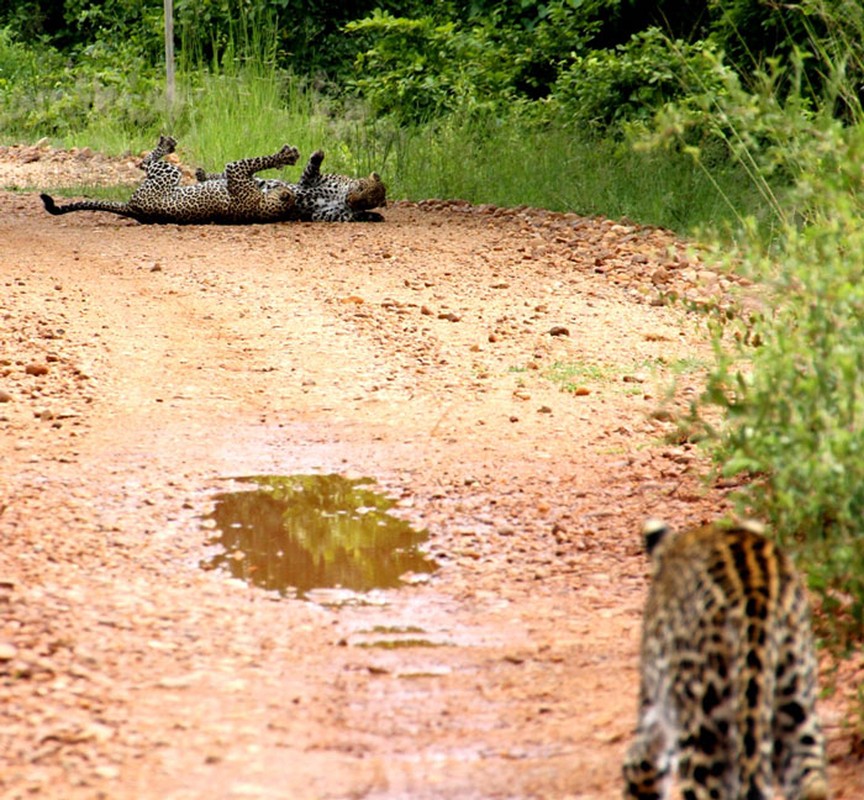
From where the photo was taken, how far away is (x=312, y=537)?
5520 mm

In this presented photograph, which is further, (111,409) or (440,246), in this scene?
(440,246)

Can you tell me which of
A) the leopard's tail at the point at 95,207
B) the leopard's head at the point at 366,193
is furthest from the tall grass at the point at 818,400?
the leopard's tail at the point at 95,207

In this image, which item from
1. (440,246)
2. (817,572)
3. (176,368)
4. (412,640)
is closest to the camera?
(817,572)

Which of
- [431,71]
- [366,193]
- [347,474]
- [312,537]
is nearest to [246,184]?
[366,193]

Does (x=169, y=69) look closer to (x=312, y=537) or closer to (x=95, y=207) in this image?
(x=95, y=207)

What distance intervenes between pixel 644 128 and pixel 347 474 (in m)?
7.20

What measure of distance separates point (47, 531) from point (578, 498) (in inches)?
82.8

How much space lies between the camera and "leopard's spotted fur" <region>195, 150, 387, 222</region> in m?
12.9

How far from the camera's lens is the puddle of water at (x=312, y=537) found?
5.12 meters

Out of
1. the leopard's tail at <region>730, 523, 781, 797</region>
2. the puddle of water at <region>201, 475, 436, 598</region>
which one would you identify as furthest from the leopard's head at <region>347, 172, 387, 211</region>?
the leopard's tail at <region>730, 523, 781, 797</region>

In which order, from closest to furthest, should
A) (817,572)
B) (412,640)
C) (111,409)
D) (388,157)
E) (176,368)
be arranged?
(817,572)
(412,640)
(111,409)
(176,368)
(388,157)

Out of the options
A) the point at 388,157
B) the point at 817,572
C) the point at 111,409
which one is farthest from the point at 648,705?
the point at 388,157

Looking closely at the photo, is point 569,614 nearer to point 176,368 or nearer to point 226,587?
point 226,587

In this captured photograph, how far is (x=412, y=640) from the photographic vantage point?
4508mm
